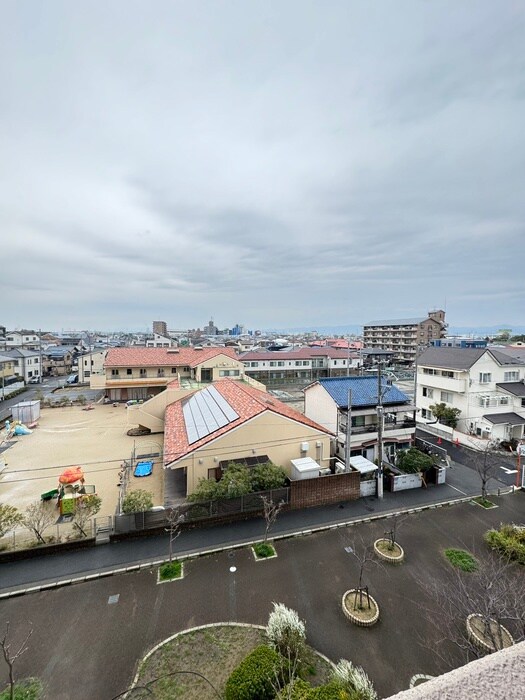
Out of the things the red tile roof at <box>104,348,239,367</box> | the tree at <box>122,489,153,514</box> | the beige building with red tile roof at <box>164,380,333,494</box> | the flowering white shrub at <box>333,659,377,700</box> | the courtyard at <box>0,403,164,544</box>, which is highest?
the red tile roof at <box>104,348,239,367</box>

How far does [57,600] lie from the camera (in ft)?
35.9

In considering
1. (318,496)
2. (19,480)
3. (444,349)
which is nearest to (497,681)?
(318,496)

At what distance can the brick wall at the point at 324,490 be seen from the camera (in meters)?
16.2

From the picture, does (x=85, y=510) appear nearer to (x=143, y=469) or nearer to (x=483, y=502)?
(x=143, y=469)

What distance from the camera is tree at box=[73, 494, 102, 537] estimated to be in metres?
14.6

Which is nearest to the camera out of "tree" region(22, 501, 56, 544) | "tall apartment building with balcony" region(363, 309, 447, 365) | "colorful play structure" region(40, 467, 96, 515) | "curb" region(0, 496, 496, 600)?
"curb" region(0, 496, 496, 600)

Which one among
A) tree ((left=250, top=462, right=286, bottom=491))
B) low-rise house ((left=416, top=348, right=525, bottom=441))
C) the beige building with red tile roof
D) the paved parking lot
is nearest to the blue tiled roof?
the beige building with red tile roof

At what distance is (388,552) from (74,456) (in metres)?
20.8

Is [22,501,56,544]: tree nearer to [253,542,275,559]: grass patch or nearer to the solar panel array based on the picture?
the solar panel array

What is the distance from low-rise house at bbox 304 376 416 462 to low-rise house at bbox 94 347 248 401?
699 inches

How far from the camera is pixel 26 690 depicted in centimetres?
812

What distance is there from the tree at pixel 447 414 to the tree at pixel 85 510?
26.6 meters

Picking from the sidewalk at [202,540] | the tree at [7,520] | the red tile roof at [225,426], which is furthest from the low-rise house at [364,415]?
the tree at [7,520]

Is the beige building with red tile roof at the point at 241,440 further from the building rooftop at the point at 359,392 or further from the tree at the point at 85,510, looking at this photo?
the building rooftop at the point at 359,392
